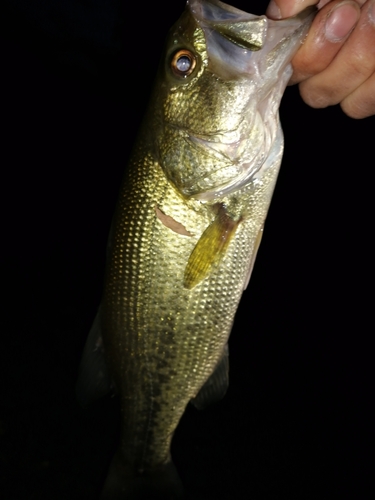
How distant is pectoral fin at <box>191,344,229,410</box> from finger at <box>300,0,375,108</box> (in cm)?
104

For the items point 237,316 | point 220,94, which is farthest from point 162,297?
point 237,316

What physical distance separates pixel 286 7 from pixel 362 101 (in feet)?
1.51

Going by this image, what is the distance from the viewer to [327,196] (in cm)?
367

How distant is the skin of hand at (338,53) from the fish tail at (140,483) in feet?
5.34

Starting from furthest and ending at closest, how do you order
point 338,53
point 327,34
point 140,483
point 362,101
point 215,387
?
point 140,483, point 215,387, point 362,101, point 338,53, point 327,34

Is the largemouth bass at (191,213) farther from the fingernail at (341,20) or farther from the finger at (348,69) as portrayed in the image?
the finger at (348,69)

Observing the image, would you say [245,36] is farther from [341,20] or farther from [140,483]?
[140,483]

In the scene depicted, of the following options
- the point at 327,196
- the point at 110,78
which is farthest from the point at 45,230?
the point at 327,196

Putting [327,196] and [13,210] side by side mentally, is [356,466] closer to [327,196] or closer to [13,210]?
[327,196]

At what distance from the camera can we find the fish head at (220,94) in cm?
104

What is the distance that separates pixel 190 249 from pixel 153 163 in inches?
12.0

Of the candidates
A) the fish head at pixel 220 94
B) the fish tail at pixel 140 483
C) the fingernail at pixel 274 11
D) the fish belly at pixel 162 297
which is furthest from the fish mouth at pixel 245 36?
the fish tail at pixel 140 483

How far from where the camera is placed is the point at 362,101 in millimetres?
1400

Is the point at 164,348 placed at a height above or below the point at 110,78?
below
